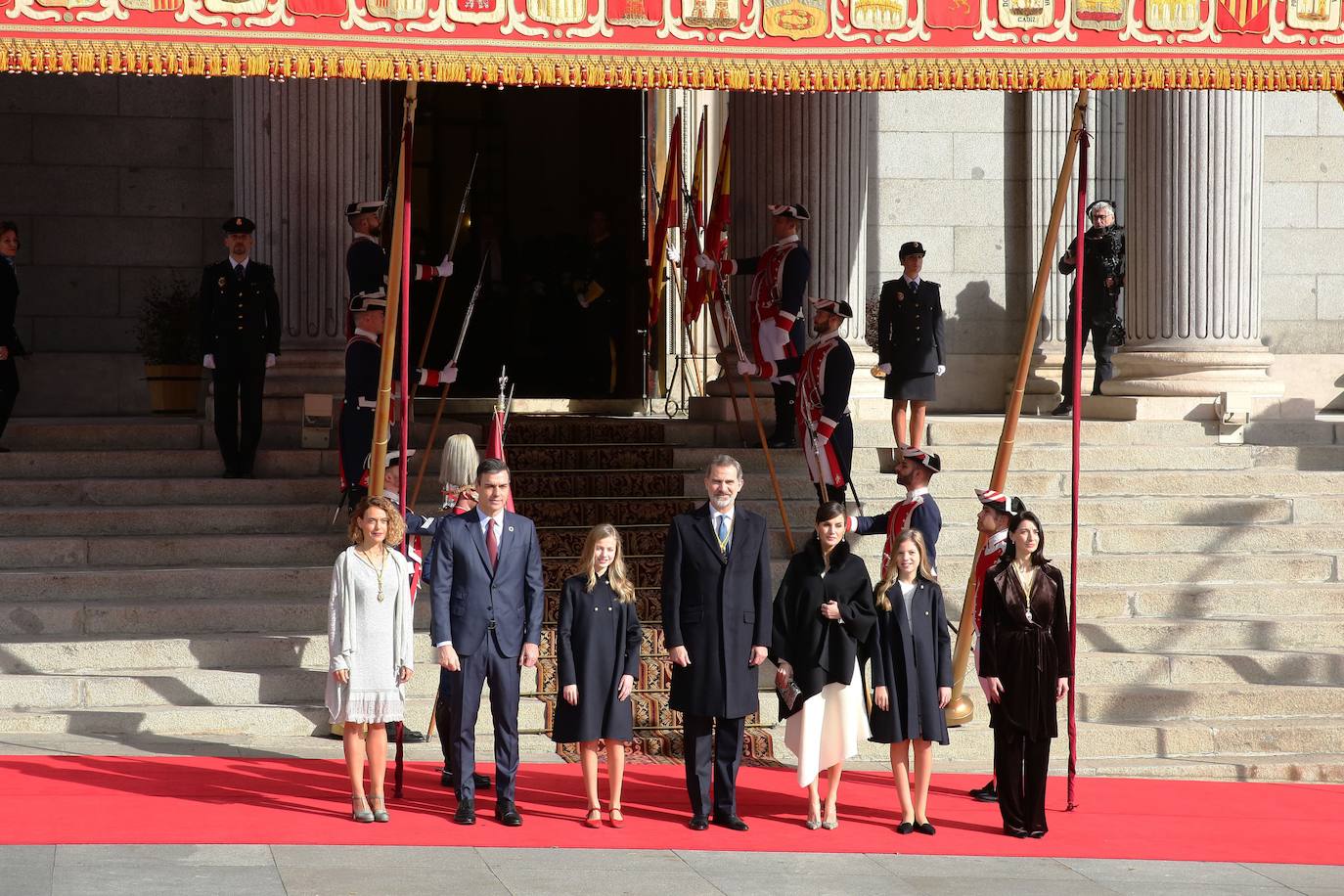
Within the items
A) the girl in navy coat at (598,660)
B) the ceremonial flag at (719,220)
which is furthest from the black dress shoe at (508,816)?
the ceremonial flag at (719,220)

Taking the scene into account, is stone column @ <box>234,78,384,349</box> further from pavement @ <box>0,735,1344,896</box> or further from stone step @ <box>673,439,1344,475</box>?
pavement @ <box>0,735,1344,896</box>

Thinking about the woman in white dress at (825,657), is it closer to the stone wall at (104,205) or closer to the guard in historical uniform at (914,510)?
the guard in historical uniform at (914,510)

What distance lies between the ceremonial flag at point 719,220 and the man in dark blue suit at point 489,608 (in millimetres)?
6172

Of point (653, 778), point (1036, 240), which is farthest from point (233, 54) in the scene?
point (1036, 240)

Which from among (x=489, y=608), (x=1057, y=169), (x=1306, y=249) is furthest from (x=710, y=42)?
(x=1306, y=249)

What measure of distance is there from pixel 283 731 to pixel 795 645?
3361 millimetres

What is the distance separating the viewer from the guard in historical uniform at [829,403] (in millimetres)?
12969

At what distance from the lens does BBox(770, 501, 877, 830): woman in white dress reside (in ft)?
→ 29.8

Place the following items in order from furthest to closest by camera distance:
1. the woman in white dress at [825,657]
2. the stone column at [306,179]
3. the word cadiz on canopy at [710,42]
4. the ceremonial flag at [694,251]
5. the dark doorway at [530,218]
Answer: the dark doorway at [530,218], the ceremonial flag at [694,251], the stone column at [306,179], the woman in white dress at [825,657], the word cadiz on canopy at [710,42]

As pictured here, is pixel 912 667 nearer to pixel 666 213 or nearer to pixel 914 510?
pixel 914 510

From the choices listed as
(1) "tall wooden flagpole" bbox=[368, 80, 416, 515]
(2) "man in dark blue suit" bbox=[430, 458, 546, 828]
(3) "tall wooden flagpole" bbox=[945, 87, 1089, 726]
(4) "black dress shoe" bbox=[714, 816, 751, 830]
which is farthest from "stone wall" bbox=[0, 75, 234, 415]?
(4) "black dress shoe" bbox=[714, 816, 751, 830]

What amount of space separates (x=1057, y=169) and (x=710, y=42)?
32.8ft

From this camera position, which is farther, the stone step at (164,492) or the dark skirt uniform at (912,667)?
the stone step at (164,492)

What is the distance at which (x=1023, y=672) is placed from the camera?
9.09 meters
